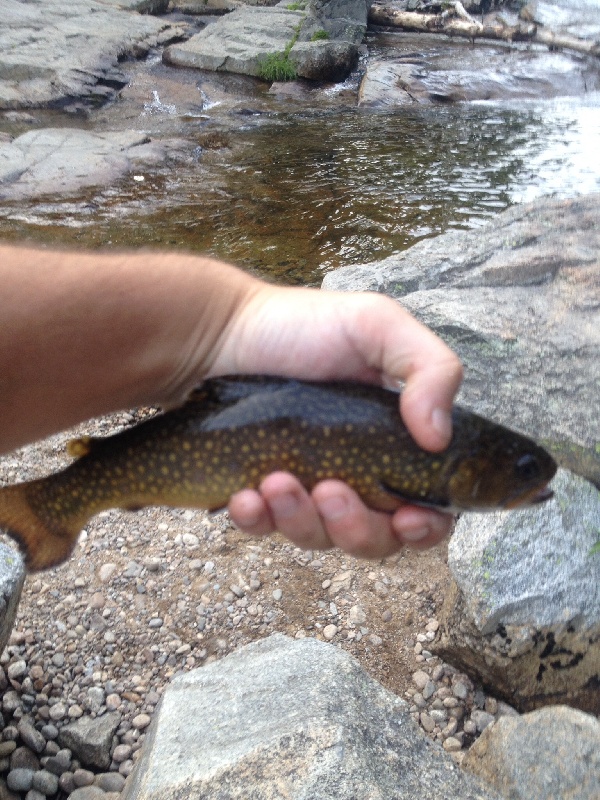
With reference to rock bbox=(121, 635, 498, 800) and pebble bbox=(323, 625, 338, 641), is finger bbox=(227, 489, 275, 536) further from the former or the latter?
pebble bbox=(323, 625, 338, 641)

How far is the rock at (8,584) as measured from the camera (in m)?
3.13

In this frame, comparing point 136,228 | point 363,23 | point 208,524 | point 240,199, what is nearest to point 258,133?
point 240,199

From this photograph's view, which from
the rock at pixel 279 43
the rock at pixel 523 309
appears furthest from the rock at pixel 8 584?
the rock at pixel 279 43

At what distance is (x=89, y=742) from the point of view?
11.1ft

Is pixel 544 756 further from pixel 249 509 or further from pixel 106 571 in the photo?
pixel 106 571

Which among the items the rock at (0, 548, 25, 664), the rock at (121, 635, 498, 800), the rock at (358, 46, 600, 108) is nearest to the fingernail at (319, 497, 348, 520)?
the rock at (121, 635, 498, 800)

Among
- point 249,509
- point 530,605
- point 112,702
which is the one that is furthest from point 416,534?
point 112,702

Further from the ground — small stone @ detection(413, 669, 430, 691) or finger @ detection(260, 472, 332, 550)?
finger @ detection(260, 472, 332, 550)

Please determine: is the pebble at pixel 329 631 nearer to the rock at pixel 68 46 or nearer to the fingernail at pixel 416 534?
A: the fingernail at pixel 416 534

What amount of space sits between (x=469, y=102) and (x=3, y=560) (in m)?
13.9

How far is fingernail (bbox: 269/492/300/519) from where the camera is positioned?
96.2 inches

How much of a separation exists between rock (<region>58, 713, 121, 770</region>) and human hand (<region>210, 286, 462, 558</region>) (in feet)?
5.01

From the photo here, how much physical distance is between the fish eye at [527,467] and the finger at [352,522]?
1.63ft

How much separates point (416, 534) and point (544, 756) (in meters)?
1.09
